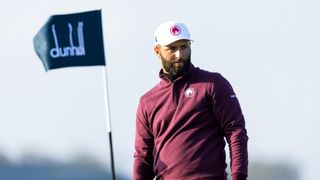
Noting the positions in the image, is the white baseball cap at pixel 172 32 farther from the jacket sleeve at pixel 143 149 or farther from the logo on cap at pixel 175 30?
the jacket sleeve at pixel 143 149

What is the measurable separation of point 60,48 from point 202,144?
4.24 meters

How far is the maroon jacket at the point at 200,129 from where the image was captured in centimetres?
681

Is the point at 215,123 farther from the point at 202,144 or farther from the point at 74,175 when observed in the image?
the point at 74,175

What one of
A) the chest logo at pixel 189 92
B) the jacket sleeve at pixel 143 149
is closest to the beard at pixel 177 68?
the chest logo at pixel 189 92

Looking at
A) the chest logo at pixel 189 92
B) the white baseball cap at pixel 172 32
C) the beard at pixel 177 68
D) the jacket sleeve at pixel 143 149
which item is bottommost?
the jacket sleeve at pixel 143 149

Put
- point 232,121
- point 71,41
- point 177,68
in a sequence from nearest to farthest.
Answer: point 232,121 → point 177,68 → point 71,41

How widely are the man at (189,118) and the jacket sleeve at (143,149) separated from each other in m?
0.08

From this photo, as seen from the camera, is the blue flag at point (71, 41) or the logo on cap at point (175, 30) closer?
the logo on cap at point (175, 30)

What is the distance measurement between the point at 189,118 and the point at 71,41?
4094 millimetres

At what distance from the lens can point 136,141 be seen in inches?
287

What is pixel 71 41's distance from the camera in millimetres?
10820

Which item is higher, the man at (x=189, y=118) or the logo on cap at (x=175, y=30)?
the logo on cap at (x=175, y=30)

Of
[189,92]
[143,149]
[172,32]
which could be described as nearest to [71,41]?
[143,149]

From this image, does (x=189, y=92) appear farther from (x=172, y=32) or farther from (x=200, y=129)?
(x=172, y=32)
